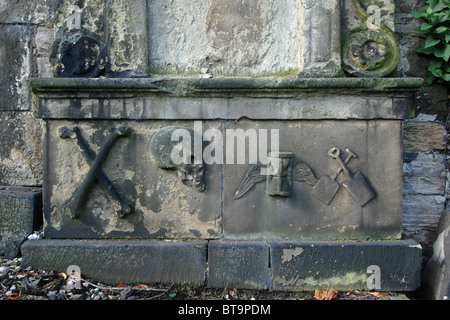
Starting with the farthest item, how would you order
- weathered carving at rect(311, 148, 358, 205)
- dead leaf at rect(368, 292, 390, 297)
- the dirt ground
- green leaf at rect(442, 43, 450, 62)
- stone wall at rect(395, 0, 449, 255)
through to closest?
stone wall at rect(395, 0, 449, 255) < green leaf at rect(442, 43, 450, 62) < weathered carving at rect(311, 148, 358, 205) < dead leaf at rect(368, 292, 390, 297) < the dirt ground

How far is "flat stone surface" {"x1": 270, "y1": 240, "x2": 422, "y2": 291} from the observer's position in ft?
8.14

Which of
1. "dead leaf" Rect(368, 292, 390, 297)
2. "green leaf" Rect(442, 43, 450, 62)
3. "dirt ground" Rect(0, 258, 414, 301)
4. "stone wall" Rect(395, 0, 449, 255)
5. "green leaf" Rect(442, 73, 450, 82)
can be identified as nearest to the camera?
"dirt ground" Rect(0, 258, 414, 301)

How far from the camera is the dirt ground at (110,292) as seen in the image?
2.36 meters

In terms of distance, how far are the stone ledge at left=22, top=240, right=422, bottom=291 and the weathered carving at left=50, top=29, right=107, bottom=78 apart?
47.4 inches

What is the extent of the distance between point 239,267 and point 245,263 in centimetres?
5

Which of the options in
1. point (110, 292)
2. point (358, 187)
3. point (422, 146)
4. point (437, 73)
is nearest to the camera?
point (110, 292)

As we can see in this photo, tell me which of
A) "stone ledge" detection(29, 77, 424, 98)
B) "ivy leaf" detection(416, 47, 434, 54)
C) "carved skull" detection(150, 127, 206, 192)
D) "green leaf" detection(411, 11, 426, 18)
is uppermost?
"green leaf" detection(411, 11, 426, 18)

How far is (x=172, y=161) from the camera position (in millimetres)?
2561

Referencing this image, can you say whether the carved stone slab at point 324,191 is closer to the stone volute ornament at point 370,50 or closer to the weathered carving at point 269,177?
the weathered carving at point 269,177

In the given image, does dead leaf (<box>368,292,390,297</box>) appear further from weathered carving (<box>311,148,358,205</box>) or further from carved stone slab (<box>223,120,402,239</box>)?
weathered carving (<box>311,148,358,205</box>)

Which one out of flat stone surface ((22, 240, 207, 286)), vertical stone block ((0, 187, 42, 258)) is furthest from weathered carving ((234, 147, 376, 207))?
vertical stone block ((0, 187, 42, 258))

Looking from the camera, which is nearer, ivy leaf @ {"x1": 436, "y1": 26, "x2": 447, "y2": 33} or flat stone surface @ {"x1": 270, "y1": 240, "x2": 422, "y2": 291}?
flat stone surface @ {"x1": 270, "y1": 240, "x2": 422, "y2": 291}

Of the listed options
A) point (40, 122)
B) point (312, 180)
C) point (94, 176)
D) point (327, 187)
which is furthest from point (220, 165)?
point (40, 122)

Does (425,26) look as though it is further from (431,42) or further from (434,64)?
(434,64)
